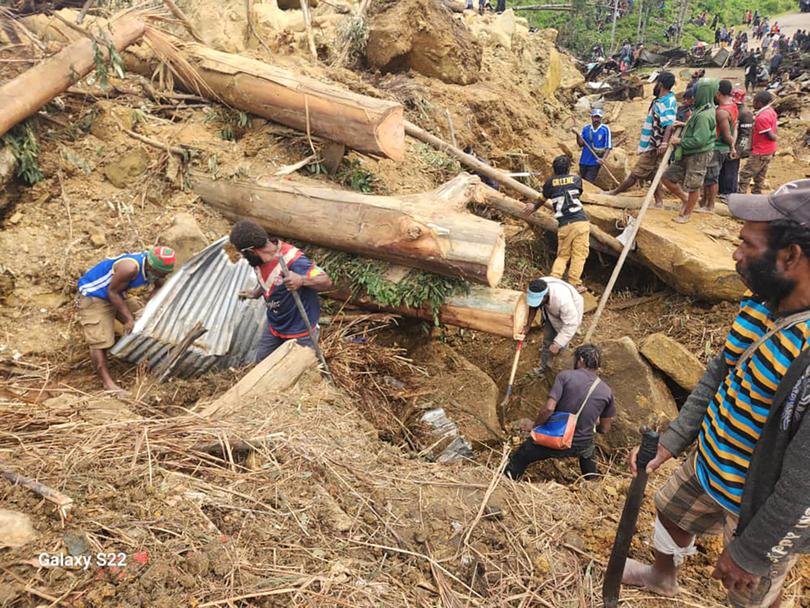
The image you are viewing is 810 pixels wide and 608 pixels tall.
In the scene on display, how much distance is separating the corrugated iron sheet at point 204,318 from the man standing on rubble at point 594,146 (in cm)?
618

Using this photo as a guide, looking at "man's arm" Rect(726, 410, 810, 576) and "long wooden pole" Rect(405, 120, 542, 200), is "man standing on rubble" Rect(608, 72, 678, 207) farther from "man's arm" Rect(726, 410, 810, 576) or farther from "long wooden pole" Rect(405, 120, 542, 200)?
"man's arm" Rect(726, 410, 810, 576)

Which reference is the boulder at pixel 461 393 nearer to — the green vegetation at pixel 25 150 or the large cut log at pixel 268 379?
the large cut log at pixel 268 379

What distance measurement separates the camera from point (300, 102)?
5367 millimetres

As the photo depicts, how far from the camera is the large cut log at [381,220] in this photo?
448cm

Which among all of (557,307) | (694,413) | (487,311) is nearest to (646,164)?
(557,307)

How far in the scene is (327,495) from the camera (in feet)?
8.36

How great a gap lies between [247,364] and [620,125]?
524 inches

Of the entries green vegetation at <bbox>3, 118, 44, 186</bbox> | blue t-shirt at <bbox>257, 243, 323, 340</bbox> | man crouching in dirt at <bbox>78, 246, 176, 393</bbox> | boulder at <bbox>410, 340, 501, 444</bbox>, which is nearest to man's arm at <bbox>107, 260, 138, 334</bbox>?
man crouching in dirt at <bbox>78, 246, 176, 393</bbox>

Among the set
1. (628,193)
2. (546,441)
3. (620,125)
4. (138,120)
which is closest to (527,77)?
(620,125)

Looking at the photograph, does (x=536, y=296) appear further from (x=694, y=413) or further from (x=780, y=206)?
(x=780, y=206)

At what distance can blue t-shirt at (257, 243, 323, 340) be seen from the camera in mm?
4102

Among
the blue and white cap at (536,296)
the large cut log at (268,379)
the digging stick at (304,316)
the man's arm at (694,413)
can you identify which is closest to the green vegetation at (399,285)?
the blue and white cap at (536,296)

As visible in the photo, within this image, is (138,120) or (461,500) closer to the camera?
(461,500)

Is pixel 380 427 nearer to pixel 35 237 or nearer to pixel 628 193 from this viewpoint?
pixel 35 237
